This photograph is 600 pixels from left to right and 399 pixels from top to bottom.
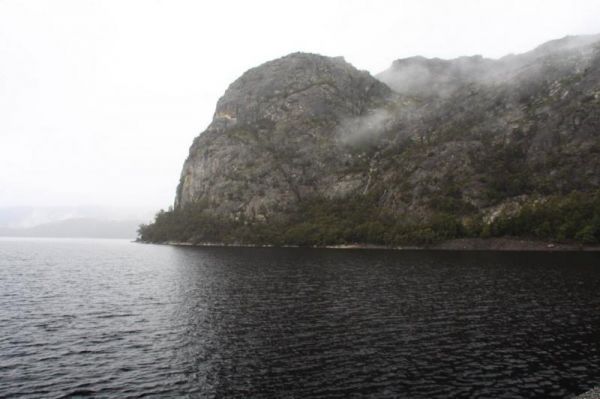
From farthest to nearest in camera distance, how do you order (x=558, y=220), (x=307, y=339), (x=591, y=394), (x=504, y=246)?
1. (x=504, y=246)
2. (x=558, y=220)
3. (x=307, y=339)
4. (x=591, y=394)

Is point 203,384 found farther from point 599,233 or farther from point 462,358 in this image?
point 599,233

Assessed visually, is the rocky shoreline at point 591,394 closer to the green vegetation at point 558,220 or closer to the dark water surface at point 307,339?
the dark water surface at point 307,339

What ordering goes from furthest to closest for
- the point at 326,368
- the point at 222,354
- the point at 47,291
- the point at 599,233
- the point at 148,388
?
the point at 599,233 < the point at 47,291 < the point at 222,354 < the point at 326,368 < the point at 148,388

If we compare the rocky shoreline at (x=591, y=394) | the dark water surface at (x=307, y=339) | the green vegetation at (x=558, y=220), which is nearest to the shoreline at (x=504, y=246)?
the green vegetation at (x=558, y=220)

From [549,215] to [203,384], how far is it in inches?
7297

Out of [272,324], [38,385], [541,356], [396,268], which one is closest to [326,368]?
[272,324]

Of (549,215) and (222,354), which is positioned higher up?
(549,215)

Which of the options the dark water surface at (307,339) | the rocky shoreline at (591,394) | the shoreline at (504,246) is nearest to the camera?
the rocky shoreline at (591,394)

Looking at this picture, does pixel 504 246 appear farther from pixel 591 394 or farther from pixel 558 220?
pixel 591 394

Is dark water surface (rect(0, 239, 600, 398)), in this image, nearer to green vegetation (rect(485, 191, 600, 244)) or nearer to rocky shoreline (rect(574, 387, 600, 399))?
rocky shoreline (rect(574, 387, 600, 399))

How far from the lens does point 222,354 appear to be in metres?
38.7

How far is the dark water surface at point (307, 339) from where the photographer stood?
30.8m

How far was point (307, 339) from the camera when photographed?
140ft

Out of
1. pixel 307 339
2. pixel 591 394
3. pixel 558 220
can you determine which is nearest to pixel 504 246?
pixel 558 220
